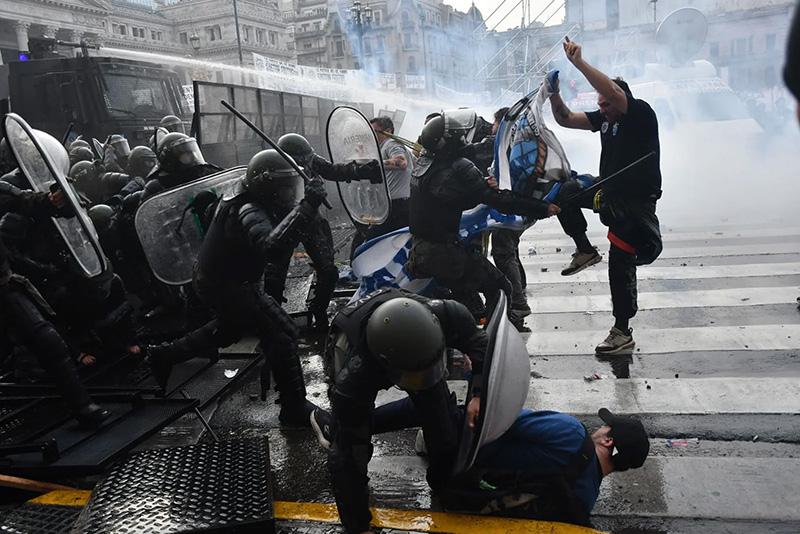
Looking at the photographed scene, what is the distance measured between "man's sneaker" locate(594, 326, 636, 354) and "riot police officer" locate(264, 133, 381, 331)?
226 centimetres

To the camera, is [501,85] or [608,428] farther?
[501,85]

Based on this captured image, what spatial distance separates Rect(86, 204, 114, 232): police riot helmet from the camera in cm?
530

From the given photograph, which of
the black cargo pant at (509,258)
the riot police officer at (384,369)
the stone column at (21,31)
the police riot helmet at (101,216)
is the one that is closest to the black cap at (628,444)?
the riot police officer at (384,369)

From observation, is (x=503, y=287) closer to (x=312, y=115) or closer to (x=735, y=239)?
(x=735, y=239)

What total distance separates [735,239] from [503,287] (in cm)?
526

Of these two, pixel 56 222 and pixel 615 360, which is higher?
pixel 56 222

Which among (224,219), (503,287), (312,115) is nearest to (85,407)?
(224,219)

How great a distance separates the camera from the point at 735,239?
8.24 metres

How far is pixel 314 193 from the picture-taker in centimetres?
359

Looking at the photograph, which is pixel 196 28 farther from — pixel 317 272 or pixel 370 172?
pixel 370 172

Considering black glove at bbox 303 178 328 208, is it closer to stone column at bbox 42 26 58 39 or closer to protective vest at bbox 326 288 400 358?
protective vest at bbox 326 288 400 358

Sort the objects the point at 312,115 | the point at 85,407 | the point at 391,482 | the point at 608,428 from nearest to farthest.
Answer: the point at 608,428
the point at 391,482
the point at 85,407
the point at 312,115

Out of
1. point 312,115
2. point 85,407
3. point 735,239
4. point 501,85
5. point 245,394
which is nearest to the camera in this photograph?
point 85,407

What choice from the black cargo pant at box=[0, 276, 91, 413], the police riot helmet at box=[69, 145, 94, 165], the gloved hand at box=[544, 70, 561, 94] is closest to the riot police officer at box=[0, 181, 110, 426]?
the black cargo pant at box=[0, 276, 91, 413]
